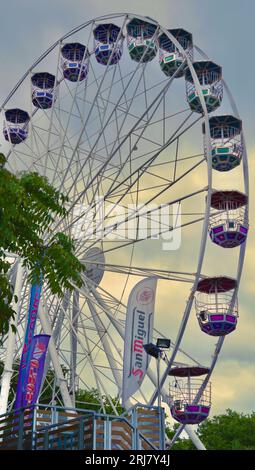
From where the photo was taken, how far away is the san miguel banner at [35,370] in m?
A: 24.9

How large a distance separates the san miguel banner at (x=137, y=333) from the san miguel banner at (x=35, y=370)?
355 centimetres

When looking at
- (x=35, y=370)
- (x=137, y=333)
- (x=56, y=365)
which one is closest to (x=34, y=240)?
(x=137, y=333)

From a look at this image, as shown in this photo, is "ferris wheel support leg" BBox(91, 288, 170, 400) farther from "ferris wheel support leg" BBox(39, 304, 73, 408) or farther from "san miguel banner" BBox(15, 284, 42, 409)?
"san miguel banner" BBox(15, 284, 42, 409)

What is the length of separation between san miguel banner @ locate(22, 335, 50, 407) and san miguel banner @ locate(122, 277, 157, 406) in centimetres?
355

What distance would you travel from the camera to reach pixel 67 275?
53.4 feet

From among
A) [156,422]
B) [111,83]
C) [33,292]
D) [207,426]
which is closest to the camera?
[156,422]

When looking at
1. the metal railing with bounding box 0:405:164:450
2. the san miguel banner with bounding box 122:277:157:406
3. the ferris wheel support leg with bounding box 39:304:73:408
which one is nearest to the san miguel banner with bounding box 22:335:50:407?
the san miguel banner with bounding box 122:277:157:406

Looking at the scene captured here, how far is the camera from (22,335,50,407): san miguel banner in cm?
2486

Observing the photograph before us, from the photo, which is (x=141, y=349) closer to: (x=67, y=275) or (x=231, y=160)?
(x=67, y=275)

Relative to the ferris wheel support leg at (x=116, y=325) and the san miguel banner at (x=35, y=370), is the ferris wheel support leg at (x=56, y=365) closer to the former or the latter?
the ferris wheel support leg at (x=116, y=325)

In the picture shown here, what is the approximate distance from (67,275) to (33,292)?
12.8m

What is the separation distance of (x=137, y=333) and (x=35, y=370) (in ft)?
13.0
